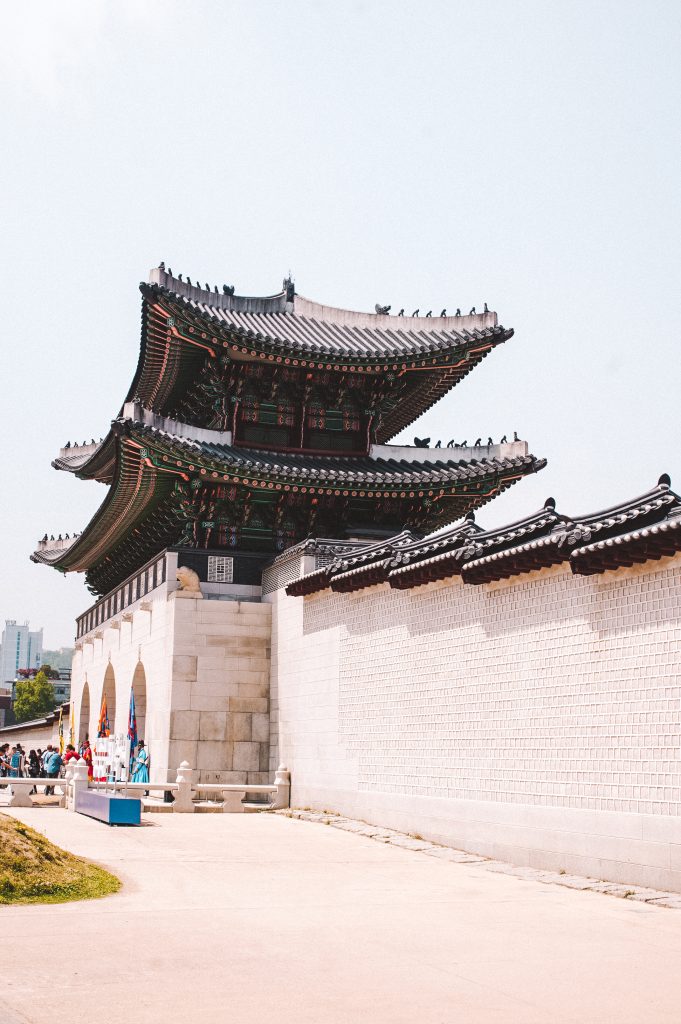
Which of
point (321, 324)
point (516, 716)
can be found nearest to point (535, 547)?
point (516, 716)

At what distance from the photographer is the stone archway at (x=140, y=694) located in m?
30.7

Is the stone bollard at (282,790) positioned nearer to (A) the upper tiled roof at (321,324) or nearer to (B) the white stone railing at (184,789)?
(B) the white stone railing at (184,789)

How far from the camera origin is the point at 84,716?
41562mm

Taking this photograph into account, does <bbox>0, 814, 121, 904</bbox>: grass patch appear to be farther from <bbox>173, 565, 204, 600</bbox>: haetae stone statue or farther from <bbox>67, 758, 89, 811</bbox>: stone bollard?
<bbox>173, 565, 204, 600</bbox>: haetae stone statue

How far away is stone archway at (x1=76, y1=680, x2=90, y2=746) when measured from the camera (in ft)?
132

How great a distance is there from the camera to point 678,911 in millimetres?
11609

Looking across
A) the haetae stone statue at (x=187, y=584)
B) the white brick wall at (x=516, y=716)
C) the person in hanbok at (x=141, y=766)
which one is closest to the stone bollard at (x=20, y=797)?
the person in hanbok at (x=141, y=766)

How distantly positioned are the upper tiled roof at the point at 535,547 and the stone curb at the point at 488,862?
12.6 feet

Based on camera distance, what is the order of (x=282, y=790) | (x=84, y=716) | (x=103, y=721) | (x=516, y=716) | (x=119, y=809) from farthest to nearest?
(x=84, y=716) → (x=103, y=721) → (x=282, y=790) → (x=119, y=809) → (x=516, y=716)

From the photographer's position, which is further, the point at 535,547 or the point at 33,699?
the point at 33,699

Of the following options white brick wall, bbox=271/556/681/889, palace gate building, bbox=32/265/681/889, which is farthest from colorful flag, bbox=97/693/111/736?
white brick wall, bbox=271/556/681/889

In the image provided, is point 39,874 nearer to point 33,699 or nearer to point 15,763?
point 15,763

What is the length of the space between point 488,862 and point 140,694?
698 inches

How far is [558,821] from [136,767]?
14622 mm
